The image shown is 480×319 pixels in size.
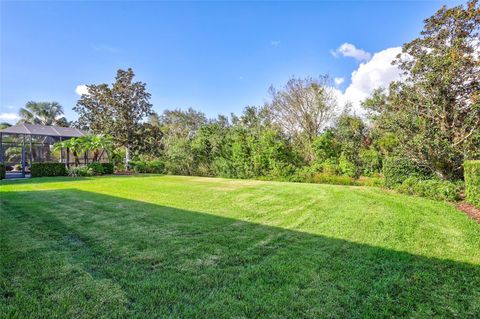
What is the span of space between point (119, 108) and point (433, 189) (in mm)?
23822

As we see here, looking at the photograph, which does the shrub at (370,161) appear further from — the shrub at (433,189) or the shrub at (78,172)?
the shrub at (78,172)

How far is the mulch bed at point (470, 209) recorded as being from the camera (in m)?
5.73

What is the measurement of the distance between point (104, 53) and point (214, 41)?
6.43m

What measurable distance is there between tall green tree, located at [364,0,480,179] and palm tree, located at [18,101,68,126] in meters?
35.9

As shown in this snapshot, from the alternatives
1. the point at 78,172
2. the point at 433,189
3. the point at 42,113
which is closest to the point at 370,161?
the point at 433,189

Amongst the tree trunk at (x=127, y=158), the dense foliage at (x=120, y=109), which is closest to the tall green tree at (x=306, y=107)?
the tree trunk at (x=127, y=158)

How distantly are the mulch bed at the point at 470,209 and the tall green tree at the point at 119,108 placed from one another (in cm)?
2256

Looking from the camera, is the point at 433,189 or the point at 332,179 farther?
the point at 332,179

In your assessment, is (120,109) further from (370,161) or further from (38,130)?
(370,161)

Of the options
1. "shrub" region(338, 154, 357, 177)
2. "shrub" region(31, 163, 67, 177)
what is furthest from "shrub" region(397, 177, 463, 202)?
"shrub" region(31, 163, 67, 177)

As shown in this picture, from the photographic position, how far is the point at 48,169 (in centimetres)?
1681

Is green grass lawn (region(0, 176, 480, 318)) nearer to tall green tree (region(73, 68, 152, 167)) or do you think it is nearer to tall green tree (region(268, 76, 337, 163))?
tall green tree (region(268, 76, 337, 163))

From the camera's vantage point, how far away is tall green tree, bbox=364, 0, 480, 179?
875 centimetres

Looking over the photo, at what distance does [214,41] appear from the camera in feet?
46.4
